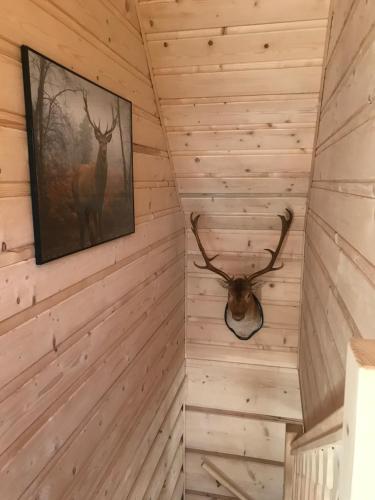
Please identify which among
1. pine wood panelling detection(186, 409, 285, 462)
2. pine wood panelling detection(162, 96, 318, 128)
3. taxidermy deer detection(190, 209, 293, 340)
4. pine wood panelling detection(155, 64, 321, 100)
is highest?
pine wood panelling detection(155, 64, 321, 100)

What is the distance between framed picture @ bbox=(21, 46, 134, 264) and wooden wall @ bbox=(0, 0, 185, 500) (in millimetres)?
41

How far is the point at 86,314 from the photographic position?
1.49 metres

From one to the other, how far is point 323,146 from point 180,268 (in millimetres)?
1523

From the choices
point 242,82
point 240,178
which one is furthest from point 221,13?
point 240,178

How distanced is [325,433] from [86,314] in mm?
966

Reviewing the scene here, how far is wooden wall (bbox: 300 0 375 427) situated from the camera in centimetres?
99

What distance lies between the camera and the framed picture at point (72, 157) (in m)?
1.10

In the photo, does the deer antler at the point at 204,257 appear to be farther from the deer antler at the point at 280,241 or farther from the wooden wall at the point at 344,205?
the wooden wall at the point at 344,205

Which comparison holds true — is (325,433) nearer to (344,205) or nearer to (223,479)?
(344,205)

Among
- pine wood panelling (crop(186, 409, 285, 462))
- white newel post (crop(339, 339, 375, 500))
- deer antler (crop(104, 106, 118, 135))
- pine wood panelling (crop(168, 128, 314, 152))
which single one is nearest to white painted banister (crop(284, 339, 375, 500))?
white newel post (crop(339, 339, 375, 500))

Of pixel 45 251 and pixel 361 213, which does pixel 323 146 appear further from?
pixel 45 251

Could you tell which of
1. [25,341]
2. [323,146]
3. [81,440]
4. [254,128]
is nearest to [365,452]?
[25,341]

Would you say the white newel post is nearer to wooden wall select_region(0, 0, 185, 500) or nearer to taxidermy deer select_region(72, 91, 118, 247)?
wooden wall select_region(0, 0, 185, 500)

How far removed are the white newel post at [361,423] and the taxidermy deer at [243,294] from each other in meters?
2.21
